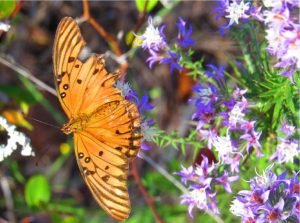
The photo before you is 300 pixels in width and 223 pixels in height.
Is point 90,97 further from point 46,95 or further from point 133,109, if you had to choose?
point 46,95

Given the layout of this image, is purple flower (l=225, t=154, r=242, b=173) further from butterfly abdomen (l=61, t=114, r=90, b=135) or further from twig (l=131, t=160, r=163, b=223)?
twig (l=131, t=160, r=163, b=223)

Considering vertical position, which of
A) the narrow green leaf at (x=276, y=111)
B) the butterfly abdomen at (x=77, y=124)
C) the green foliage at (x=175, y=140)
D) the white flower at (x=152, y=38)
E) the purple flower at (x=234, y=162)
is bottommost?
the purple flower at (x=234, y=162)

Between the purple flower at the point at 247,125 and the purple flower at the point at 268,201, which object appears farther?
the purple flower at the point at 247,125

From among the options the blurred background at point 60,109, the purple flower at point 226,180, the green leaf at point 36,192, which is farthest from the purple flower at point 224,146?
the green leaf at point 36,192

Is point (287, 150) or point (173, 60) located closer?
point (287, 150)

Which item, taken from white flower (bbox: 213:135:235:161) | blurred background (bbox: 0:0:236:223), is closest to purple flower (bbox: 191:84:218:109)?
white flower (bbox: 213:135:235:161)

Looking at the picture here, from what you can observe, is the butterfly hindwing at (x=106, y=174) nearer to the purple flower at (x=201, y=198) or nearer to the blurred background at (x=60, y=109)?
the purple flower at (x=201, y=198)

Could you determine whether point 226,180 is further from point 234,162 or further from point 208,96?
point 208,96

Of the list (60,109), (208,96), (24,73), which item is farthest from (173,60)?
(60,109)
